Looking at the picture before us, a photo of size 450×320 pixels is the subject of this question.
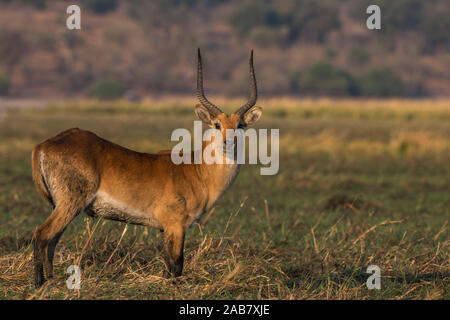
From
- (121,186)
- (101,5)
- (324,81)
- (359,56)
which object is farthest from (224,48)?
(121,186)

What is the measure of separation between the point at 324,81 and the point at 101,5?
29.0 metres

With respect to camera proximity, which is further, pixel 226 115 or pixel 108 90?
pixel 108 90

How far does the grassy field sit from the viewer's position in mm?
5926

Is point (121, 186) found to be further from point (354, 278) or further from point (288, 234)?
point (288, 234)

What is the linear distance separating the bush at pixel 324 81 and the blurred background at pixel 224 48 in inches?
3.9

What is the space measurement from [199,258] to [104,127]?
19727 mm

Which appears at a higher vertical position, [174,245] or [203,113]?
[203,113]

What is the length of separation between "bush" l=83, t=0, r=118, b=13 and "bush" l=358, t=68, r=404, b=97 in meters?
29.3

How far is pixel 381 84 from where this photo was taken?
59625mm

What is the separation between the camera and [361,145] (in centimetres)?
1962

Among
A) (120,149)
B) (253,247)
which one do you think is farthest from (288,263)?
(120,149)
